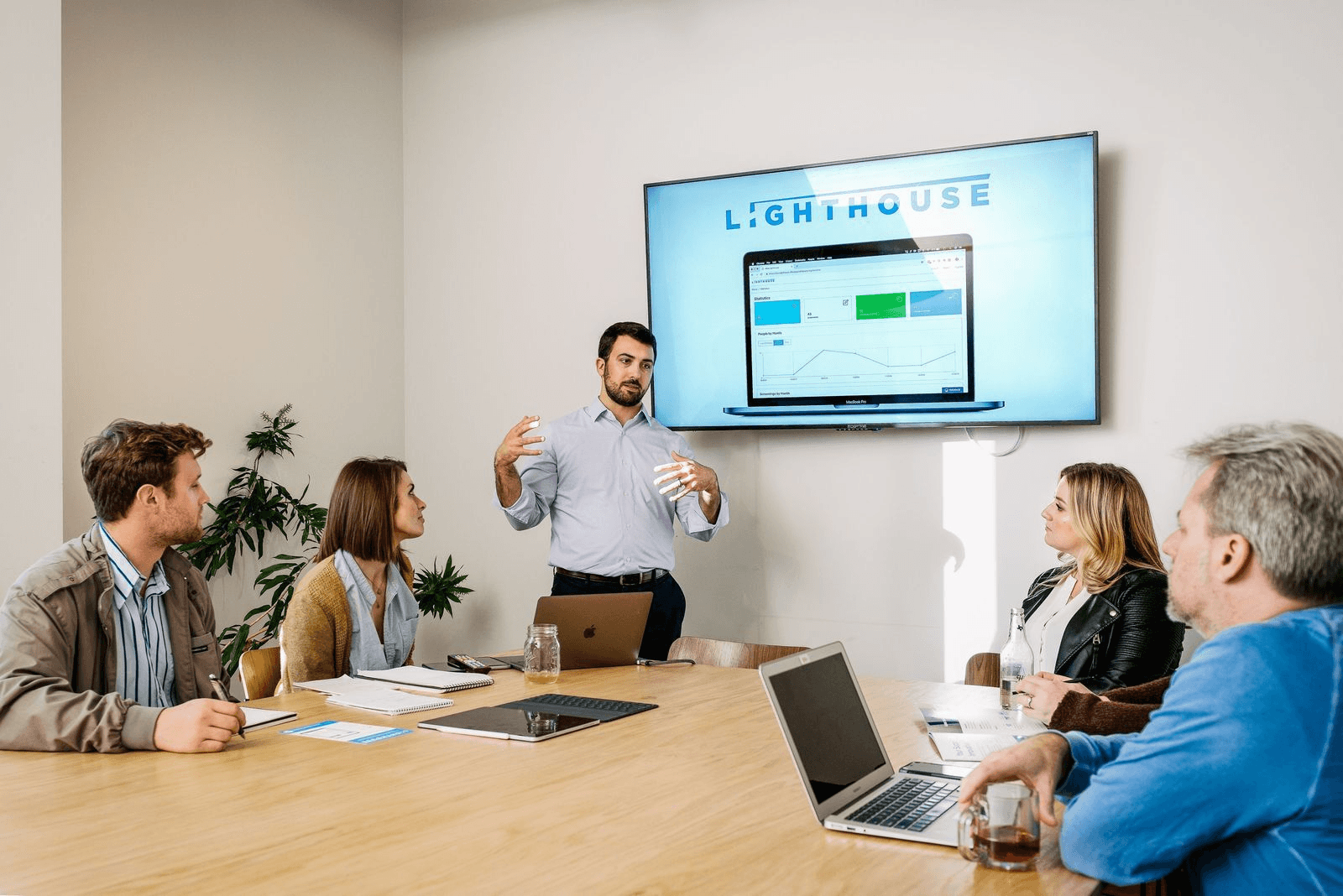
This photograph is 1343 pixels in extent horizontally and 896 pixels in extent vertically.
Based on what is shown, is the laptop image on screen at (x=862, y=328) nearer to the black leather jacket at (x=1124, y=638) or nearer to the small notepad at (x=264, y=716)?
the black leather jacket at (x=1124, y=638)

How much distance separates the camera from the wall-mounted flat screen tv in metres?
4.16

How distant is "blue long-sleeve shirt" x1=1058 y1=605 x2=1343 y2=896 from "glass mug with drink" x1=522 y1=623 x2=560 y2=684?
1.90 metres

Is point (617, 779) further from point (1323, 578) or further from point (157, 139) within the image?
point (157, 139)

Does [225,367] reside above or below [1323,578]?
above

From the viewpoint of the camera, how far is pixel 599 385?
5.29 meters

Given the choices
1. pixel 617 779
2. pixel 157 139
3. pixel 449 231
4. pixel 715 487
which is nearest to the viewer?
pixel 617 779

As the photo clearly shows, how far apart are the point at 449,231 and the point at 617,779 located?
4172mm

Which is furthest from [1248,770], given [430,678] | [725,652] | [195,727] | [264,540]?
[264,540]

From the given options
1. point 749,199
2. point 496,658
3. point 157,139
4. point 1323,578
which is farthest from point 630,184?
point 1323,578

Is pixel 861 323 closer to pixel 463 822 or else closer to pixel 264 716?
pixel 264 716

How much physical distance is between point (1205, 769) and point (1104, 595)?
1799mm

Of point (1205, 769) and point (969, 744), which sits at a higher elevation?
point (1205, 769)

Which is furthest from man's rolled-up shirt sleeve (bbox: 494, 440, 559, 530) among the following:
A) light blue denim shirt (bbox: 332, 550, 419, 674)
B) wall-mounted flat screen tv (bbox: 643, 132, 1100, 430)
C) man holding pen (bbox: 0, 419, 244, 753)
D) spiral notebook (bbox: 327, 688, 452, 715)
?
man holding pen (bbox: 0, 419, 244, 753)

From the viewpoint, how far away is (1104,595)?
3.15m
